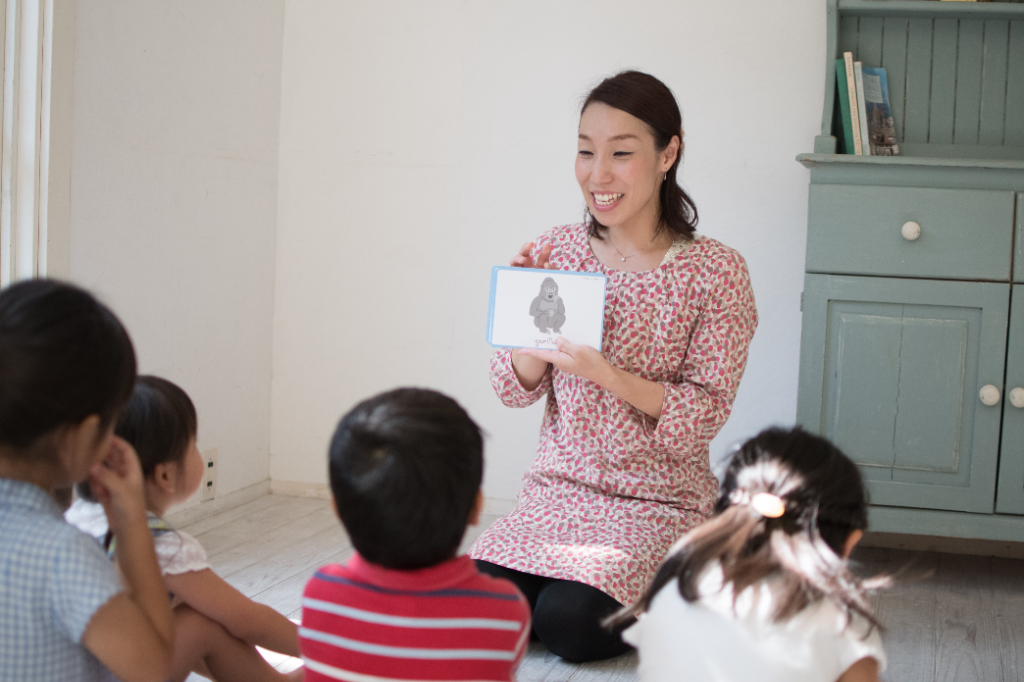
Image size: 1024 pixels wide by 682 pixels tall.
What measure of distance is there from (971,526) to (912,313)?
1.71 feet

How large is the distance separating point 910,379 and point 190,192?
1868 mm

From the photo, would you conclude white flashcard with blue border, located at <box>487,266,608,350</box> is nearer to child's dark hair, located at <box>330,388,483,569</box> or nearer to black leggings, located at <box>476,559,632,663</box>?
black leggings, located at <box>476,559,632,663</box>

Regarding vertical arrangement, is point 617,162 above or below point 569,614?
above

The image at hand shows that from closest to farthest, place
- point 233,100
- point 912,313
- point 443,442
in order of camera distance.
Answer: point 443,442
point 912,313
point 233,100

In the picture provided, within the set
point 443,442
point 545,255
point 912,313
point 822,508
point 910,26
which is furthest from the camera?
point 910,26

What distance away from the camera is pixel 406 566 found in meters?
0.95

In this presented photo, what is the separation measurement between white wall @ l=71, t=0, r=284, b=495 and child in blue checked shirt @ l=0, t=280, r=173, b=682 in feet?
4.16

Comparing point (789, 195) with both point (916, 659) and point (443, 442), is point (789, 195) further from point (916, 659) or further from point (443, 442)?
point (443, 442)

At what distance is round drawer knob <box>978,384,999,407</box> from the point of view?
2.15 m

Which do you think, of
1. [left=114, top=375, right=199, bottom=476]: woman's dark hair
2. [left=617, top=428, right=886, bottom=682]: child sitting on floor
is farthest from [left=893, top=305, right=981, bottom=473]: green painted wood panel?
[left=114, top=375, right=199, bottom=476]: woman's dark hair

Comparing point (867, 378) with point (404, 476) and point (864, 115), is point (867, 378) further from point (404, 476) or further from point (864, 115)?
point (404, 476)

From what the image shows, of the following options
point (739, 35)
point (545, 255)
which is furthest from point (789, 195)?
point (545, 255)

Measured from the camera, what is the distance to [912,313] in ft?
7.21

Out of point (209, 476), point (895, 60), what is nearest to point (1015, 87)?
point (895, 60)
